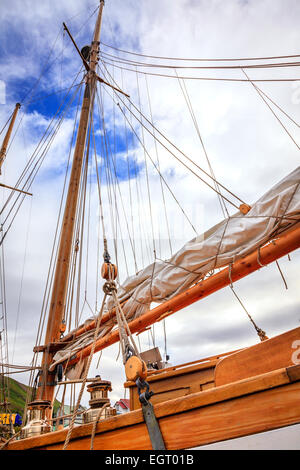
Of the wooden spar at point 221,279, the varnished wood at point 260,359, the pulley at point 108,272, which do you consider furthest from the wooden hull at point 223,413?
the wooden spar at point 221,279

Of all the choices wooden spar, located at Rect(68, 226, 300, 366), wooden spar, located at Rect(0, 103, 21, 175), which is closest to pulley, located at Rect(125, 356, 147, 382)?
wooden spar, located at Rect(68, 226, 300, 366)

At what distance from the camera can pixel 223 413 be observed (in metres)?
1.61

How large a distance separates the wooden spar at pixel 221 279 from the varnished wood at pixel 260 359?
170 cm

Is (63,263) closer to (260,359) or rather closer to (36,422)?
(36,422)

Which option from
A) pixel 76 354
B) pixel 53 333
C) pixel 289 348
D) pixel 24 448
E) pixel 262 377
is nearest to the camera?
pixel 262 377

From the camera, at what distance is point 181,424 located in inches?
67.2

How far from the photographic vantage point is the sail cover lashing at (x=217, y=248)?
3.37 meters

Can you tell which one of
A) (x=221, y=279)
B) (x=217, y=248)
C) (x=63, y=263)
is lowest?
(x=221, y=279)

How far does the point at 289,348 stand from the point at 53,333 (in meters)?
5.59

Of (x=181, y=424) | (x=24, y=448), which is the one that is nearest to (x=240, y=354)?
(x=181, y=424)

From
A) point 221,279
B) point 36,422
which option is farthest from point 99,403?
point 221,279

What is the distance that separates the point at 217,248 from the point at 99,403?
7.73 feet
